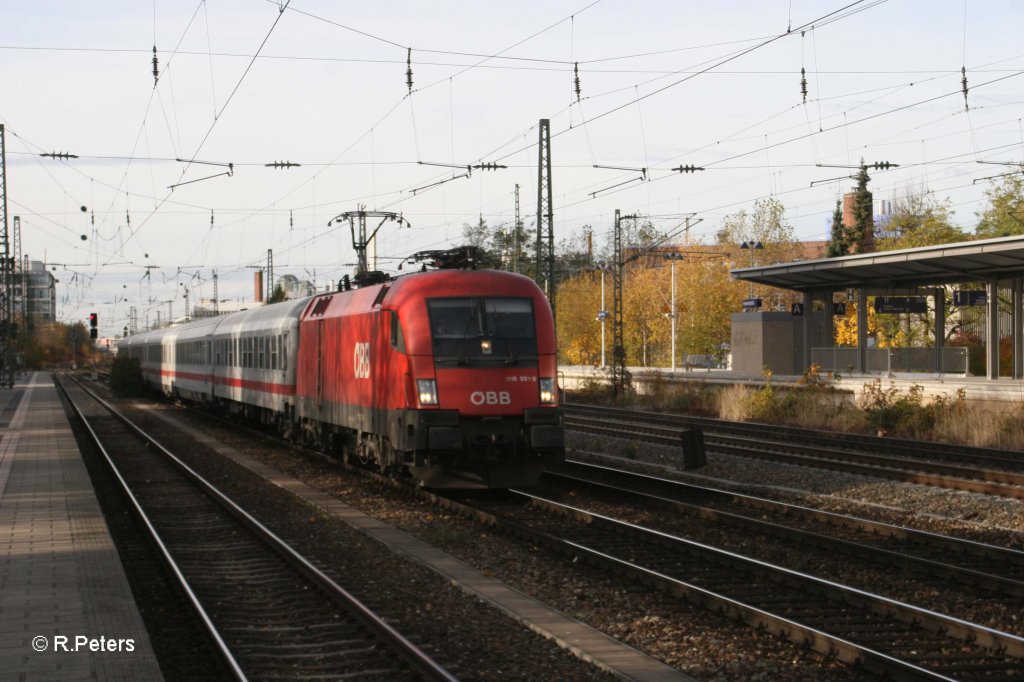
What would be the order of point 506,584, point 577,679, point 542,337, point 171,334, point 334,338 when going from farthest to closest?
1. point 171,334
2. point 334,338
3. point 542,337
4. point 506,584
5. point 577,679

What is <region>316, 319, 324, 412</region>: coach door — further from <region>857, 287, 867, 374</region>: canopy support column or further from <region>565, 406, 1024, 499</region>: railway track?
<region>857, 287, 867, 374</region>: canopy support column

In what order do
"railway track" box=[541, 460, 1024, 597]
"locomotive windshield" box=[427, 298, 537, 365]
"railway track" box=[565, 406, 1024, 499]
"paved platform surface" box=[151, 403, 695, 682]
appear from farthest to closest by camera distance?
"railway track" box=[565, 406, 1024, 499], "locomotive windshield" box=[427, 298, 537, 365], "railway track" box=[541, 460, 1024, 597], "paved platform surface" box=[151, 403, 695, 682]

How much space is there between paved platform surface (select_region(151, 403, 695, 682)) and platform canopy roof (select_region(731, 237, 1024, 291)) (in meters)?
20.0

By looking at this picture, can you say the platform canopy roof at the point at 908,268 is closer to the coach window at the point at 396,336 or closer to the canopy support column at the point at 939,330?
the canopy support column at the point at 939,330

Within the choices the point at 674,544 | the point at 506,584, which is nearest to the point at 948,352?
the point at 674,544

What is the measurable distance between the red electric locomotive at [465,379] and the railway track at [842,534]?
1.94m

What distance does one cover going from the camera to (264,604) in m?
9.68

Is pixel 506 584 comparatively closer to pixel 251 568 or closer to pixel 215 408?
pixel 251 568

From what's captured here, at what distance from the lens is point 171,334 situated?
46500 millimetres

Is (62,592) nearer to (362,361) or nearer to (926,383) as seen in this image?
(362,361)

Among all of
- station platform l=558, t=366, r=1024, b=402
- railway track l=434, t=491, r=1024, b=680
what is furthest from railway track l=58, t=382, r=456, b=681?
station platform l=558, t=366, r=1024, b=402

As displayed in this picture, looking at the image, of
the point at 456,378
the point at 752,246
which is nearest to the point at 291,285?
the point at 752,246

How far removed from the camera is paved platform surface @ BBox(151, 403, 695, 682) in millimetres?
7402

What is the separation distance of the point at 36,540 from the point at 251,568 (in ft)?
8.40
